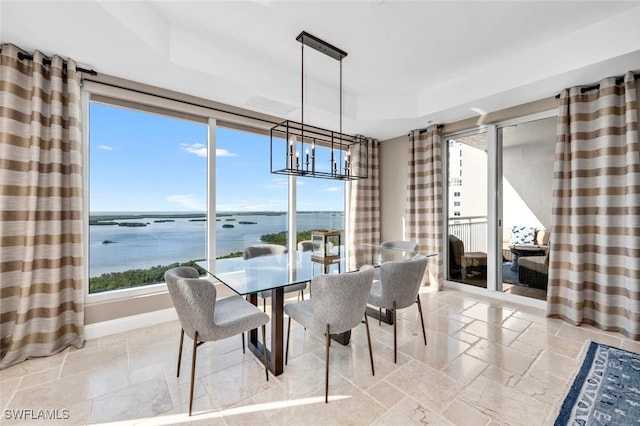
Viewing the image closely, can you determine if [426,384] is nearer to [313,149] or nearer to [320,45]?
[313,149]

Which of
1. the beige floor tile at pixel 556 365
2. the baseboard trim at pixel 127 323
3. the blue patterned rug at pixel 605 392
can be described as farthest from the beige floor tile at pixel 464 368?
the baseboard trim at pixel 127 323

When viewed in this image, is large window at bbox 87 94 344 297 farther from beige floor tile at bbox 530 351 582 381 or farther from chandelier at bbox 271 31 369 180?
beige floor tile at bbox 530 351 582 381

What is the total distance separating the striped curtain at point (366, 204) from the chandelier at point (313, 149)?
0.41 feet

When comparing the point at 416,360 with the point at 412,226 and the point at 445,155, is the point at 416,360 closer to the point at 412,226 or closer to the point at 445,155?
the point at 412,226

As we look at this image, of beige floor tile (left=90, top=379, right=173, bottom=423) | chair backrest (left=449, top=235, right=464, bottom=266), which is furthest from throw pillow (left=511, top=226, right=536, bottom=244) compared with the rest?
beige floor tile (left=90, top=379, right=173, bottom=423)

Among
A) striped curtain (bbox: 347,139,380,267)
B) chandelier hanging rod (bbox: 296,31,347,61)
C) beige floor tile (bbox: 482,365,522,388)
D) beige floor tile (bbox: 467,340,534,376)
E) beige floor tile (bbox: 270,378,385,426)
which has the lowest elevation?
beige floor tile (bbox: 270,378,385,426)

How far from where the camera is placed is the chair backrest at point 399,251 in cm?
294

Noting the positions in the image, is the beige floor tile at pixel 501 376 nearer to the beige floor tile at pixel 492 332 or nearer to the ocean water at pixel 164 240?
the beige floor tile at pixel 492 332

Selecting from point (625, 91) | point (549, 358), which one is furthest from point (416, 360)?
point (625, 91)

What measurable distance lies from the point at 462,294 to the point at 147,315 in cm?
406

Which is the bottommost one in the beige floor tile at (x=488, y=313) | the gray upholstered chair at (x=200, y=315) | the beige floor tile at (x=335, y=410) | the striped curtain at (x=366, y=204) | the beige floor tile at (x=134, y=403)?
the beige floor tile at (x=335, y=410)

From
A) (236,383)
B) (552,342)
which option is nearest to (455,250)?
(552,342)

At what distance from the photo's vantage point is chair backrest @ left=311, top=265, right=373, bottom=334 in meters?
1.74

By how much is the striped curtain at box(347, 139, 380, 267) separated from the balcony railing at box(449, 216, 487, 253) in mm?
1246
